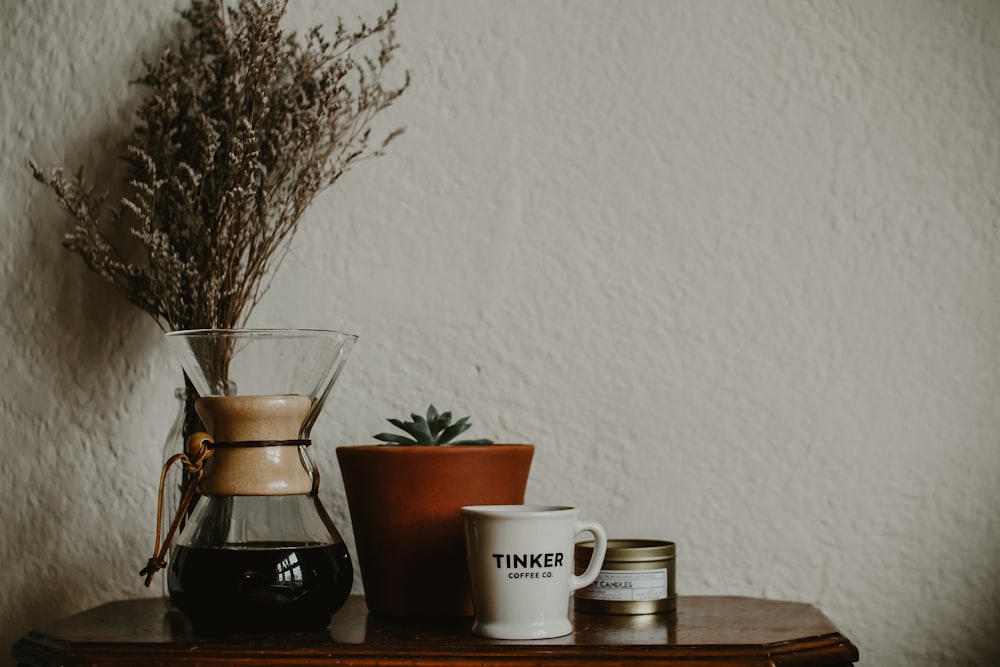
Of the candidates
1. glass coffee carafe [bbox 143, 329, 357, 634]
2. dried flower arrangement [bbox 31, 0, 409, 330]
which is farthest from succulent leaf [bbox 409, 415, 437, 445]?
dried flower arrangement [bbox 31, 0, 409, 330]

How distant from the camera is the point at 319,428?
107 cm

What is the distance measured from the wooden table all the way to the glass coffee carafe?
0.03 m

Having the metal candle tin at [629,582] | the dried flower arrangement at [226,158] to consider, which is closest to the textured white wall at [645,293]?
the dried flower arrangement at [226,158]

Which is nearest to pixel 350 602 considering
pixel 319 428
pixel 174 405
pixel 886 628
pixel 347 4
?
pixel 319 428

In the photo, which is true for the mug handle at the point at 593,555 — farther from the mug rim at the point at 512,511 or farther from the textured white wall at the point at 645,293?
the textured white wall at the point at 645,293

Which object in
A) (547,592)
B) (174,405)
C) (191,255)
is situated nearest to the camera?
(547,592)

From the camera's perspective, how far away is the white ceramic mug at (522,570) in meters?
0.77

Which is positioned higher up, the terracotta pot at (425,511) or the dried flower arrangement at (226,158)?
the dried flower arrangement at (226,158)

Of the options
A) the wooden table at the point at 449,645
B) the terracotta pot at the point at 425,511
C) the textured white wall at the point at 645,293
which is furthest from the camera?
the textured white wall at the point at 645,293

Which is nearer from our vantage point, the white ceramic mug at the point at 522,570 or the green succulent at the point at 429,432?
the white ceramic mug at the point at 522,570

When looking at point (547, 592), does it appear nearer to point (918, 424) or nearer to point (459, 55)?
point (918, 424)

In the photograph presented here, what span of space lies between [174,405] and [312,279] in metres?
0.22

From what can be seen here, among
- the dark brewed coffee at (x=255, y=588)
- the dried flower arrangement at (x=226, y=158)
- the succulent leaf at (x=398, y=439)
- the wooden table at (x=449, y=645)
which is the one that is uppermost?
the dried flower arrangement at (x=226, y=158)

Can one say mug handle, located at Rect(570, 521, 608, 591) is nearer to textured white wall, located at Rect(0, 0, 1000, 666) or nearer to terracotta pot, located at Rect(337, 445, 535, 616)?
terracotta pot, located at Rect(337, 445, 535, 616)
